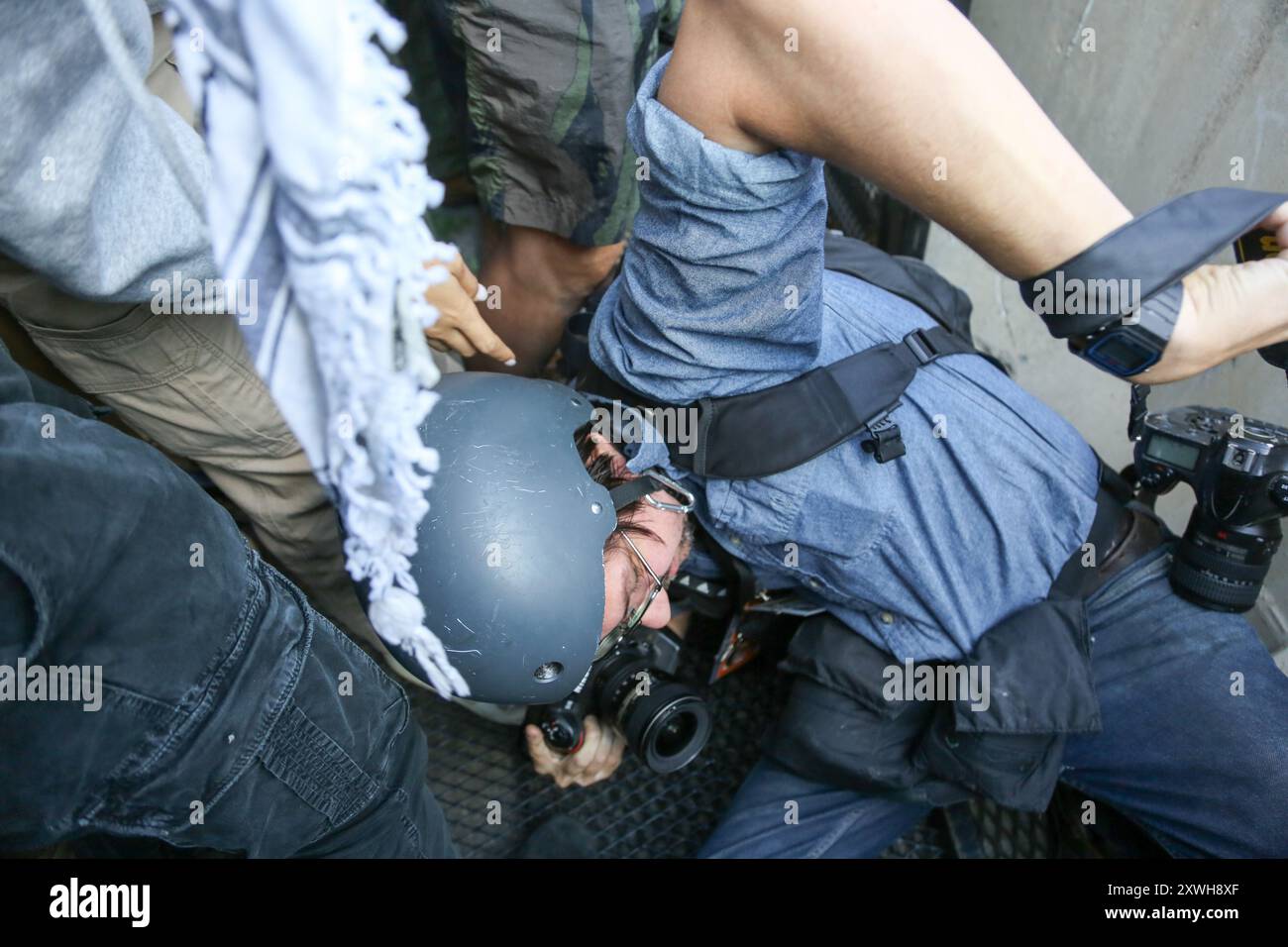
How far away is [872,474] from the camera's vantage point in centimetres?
110

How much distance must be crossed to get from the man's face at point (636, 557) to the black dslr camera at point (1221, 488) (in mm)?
660

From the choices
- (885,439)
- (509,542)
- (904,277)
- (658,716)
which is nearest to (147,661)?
(509,542)

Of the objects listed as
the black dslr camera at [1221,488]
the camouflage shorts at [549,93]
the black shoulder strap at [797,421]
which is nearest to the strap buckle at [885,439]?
the black shoulder strap at [797,421]

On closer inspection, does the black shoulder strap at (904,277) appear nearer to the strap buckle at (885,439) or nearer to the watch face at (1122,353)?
the strap buckle at (885,439)

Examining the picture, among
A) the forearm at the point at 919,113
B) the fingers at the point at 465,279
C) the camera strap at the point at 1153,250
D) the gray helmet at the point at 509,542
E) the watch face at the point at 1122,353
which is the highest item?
the forearm at the point at 919,113

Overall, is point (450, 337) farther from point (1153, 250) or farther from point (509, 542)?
point (1153, 250)

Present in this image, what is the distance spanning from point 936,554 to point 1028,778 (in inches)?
13.4

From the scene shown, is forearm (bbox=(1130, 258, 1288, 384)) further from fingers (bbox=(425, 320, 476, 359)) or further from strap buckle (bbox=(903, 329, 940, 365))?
fingers (bbox=(425, 320, 476, 359))

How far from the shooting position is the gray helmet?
3.05 ft

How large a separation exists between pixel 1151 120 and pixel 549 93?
3.44 feet

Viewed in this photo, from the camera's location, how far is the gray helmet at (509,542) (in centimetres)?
93

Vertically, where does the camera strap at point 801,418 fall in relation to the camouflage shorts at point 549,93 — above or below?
below

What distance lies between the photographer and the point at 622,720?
1283 mm
